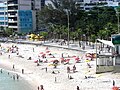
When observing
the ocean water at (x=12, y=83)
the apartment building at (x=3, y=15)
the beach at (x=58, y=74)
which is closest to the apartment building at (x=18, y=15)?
the apartment building at (x=3, y=15)

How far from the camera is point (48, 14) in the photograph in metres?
107

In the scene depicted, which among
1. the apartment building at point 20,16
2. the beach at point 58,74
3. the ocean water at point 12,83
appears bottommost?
the ocean water at point 12,83

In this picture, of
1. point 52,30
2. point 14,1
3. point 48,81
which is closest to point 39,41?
point 52,30

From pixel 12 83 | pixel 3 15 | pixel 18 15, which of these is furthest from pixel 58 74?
pixel 3 15

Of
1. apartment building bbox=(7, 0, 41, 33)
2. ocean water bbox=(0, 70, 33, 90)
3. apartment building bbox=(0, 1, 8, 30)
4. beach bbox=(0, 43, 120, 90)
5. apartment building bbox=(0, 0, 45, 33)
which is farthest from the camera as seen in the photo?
apartment building bbox=(0, 1, 8, 30)

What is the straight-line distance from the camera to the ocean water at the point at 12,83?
4197 centimetres

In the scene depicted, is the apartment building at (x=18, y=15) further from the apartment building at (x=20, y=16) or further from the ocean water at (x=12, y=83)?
the ocean water at (x=12, y=83)

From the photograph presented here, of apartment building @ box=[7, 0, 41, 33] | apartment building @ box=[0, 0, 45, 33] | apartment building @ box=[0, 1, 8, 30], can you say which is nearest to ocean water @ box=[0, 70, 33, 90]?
apartment building @ box=[7, 0, 41, 33]

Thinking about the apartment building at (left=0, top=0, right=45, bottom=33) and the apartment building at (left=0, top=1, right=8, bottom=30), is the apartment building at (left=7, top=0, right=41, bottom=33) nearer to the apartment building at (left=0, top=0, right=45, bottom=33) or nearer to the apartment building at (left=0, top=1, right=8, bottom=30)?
the apartment building at (left=0, top=0, right=45, bottom=33)

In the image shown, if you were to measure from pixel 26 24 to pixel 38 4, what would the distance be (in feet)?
41.8

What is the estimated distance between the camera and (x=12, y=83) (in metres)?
45.2

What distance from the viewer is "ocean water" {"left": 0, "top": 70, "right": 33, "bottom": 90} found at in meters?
42.0

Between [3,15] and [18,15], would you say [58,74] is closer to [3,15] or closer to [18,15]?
[18,15]

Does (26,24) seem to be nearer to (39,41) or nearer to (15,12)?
(15,12)
